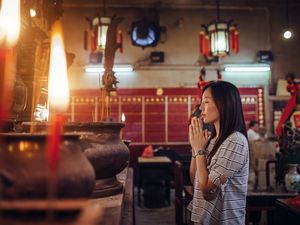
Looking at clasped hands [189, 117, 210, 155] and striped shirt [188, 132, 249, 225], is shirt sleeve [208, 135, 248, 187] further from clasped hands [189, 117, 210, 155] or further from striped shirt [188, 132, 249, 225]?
clasped hands [189, 117, 210, 155]

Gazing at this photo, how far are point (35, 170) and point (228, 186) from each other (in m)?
1.60

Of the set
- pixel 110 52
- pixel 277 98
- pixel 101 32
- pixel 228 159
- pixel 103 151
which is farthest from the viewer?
pixel 277 98

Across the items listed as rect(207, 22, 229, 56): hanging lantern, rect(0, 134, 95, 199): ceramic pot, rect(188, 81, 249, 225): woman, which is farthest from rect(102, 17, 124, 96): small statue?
rect(207, 22, 229, 56): hanging lantern

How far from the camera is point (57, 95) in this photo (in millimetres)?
985

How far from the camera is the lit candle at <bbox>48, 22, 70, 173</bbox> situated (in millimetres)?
672

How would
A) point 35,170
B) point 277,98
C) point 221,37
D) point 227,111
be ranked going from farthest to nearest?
point 277,98 → point 221,37 → point 227,111 → point 35,170

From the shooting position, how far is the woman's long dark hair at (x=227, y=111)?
7.61ft


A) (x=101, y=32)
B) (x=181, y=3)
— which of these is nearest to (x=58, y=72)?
(x=101, y=32)

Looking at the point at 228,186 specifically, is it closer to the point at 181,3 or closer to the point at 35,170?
the point at 35,170

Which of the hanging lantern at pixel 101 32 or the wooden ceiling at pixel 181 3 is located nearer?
the hanging lantern at pixel 101 32

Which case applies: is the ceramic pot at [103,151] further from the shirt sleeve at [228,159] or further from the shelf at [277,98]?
the shelf at [277,98]

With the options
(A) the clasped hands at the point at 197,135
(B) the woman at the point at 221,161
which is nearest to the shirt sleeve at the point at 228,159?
(B) the woman at the point at 221,161

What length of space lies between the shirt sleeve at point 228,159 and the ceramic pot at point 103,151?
588mm

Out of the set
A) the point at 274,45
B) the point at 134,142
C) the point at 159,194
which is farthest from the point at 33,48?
the point at 274,45
